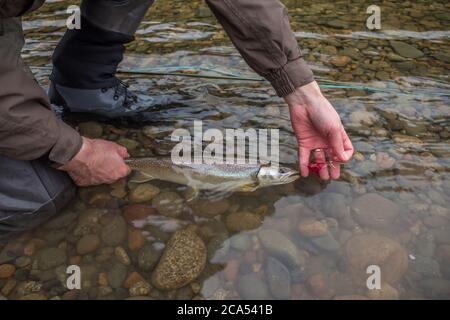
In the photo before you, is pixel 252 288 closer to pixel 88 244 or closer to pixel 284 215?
pixel 284 215

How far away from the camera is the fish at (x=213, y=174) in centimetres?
334

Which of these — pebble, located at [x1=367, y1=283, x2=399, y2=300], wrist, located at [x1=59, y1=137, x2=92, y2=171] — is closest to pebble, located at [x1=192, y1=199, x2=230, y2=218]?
wrist, located at [x1=59, y1=137, x2=92, y2=171]

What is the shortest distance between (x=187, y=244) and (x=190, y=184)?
1.98 ft

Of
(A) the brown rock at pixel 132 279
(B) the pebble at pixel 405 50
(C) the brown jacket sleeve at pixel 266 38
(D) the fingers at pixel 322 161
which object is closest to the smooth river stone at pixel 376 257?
(D) the fingers at pixel 322 161

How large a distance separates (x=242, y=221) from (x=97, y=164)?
113 cm

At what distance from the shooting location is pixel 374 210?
3219mm

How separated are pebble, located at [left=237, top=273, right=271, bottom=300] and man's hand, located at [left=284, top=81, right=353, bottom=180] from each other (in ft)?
3.13

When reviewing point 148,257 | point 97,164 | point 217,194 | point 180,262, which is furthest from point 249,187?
point 97,164

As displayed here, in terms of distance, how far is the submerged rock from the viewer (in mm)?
2842

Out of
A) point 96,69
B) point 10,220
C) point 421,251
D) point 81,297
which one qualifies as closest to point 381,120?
point 421,251

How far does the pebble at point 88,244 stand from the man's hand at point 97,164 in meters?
0.43

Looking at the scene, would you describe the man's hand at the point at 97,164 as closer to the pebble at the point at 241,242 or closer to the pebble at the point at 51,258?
the pebble at the point at 51,258

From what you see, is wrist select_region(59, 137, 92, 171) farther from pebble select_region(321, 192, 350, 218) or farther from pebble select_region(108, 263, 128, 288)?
pebble select_region(321, 192, 350, 218)

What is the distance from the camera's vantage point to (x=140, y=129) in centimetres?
409
